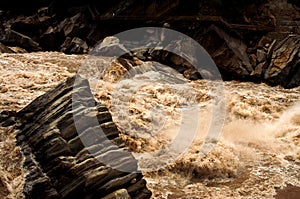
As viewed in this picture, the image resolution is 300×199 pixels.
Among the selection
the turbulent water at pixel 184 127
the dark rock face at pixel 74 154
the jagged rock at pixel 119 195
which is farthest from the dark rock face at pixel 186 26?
the jagged rock at pixel 119 195

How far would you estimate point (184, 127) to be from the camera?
9.31 metres

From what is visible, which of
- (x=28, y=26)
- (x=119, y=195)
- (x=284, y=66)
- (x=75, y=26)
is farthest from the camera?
(x=28, y=26)

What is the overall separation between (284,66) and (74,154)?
8901 mm

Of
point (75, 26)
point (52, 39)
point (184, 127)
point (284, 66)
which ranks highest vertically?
point (75, 26)

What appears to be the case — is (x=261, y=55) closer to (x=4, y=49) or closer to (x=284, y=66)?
(x=284, y=66)

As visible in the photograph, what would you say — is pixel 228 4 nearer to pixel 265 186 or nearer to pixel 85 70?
pixel 85 70

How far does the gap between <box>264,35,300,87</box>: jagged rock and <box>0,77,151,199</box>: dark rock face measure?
7.82 metres

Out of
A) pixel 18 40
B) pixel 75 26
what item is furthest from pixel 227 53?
pixel 18 40

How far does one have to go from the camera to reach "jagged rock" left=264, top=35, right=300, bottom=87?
494 inches

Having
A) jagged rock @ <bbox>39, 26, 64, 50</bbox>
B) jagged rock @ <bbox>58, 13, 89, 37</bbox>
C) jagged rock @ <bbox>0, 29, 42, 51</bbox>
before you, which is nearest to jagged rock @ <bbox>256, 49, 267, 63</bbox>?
jagged rock @ <bbox>58, 13, 89, 37</bbox>

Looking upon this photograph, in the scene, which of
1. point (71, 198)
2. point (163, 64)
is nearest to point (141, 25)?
point (163, 64)

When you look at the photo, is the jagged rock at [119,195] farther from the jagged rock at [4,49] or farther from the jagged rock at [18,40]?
the jagged rock at [18,40]

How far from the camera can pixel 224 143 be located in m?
8.55

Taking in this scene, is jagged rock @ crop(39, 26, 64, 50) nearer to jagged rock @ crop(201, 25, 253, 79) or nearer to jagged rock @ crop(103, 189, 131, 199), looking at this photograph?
jagged rock @ crop(201, 25, 253, 79)
